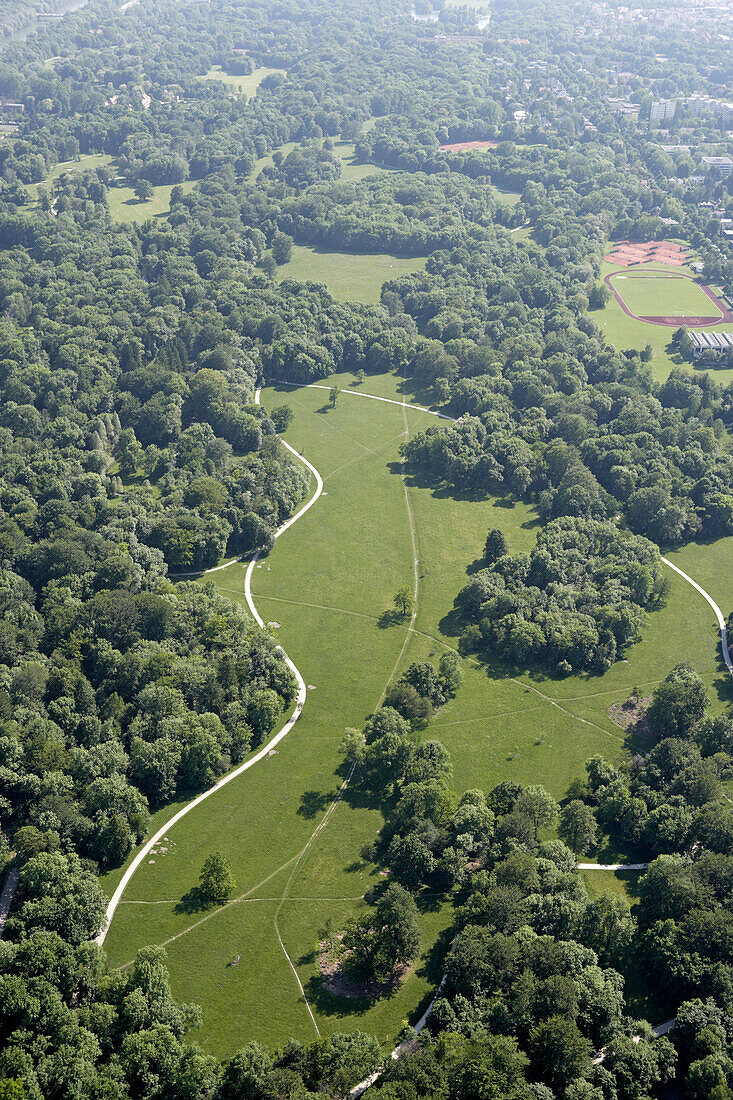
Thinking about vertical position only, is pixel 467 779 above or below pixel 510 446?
below

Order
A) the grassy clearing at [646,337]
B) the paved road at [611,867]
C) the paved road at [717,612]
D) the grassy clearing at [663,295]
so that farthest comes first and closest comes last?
the grassy clearing at [663,295] < the grassy clearing at [646,337] < the paved road at [717,612] < the paved road at [611,867]

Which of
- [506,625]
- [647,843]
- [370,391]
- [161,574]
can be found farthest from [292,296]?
[647,843]

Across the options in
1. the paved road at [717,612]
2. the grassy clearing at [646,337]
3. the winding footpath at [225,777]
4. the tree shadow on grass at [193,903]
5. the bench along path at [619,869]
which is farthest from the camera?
the grassy clearing at [646,337]

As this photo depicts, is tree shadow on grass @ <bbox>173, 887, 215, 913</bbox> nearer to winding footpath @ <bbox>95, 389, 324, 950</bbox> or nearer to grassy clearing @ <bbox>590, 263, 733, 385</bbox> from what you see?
winding footpath @ <bbox>95, 389, 324, 950</bbox>

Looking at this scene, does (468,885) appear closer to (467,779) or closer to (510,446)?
(467,779)

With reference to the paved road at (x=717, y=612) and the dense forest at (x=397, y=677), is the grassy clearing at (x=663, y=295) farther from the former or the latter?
the paved road at (x=717, y=612)

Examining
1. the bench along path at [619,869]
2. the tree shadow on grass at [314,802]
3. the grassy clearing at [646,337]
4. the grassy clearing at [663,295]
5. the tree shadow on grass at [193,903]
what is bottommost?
the tree shadow on grass at [193,903]

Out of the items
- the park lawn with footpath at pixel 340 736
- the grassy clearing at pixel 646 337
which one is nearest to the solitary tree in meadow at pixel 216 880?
the park lawn with footpath at pixel 340 736
